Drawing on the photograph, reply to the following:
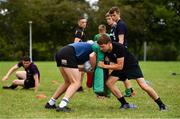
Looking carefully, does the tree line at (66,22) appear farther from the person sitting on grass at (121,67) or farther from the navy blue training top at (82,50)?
the navy blue training top at (82,50)

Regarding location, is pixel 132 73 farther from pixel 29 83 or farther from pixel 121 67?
pixel 29 83

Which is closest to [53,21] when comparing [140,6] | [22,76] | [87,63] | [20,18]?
[20,18]

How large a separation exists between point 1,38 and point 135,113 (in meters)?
50.6

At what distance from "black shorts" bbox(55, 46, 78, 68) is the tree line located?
46.2 m

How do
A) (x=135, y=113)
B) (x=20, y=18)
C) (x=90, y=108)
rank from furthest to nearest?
(x=20, y=18) < (x=90, y=108) < (x=135, y=113)

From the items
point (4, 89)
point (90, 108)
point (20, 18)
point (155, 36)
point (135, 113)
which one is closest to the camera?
point (135, 113)

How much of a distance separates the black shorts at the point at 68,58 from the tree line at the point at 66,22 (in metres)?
46.2

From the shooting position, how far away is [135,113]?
8078mm

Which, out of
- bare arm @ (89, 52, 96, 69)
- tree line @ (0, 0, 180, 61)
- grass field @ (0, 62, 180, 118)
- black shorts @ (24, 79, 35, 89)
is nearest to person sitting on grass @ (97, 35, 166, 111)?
bare arm @ (89, 52, 96, 69)

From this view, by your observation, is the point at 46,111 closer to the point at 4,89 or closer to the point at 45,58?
the point at 4,89

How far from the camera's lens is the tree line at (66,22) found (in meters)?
56.1

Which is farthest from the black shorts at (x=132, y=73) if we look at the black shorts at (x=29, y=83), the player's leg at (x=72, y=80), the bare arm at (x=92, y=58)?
the black shorts at (x=29, y=83)

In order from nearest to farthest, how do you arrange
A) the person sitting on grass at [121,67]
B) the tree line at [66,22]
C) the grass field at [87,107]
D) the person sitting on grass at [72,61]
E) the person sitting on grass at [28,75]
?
the grass field at [87,107], the person sitting on grass at [121,67], the person sitting on grass at [72,61], the person sitting on grass at [28,75], the tree line at [66,22]

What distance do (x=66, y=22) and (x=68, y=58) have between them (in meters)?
49.3
